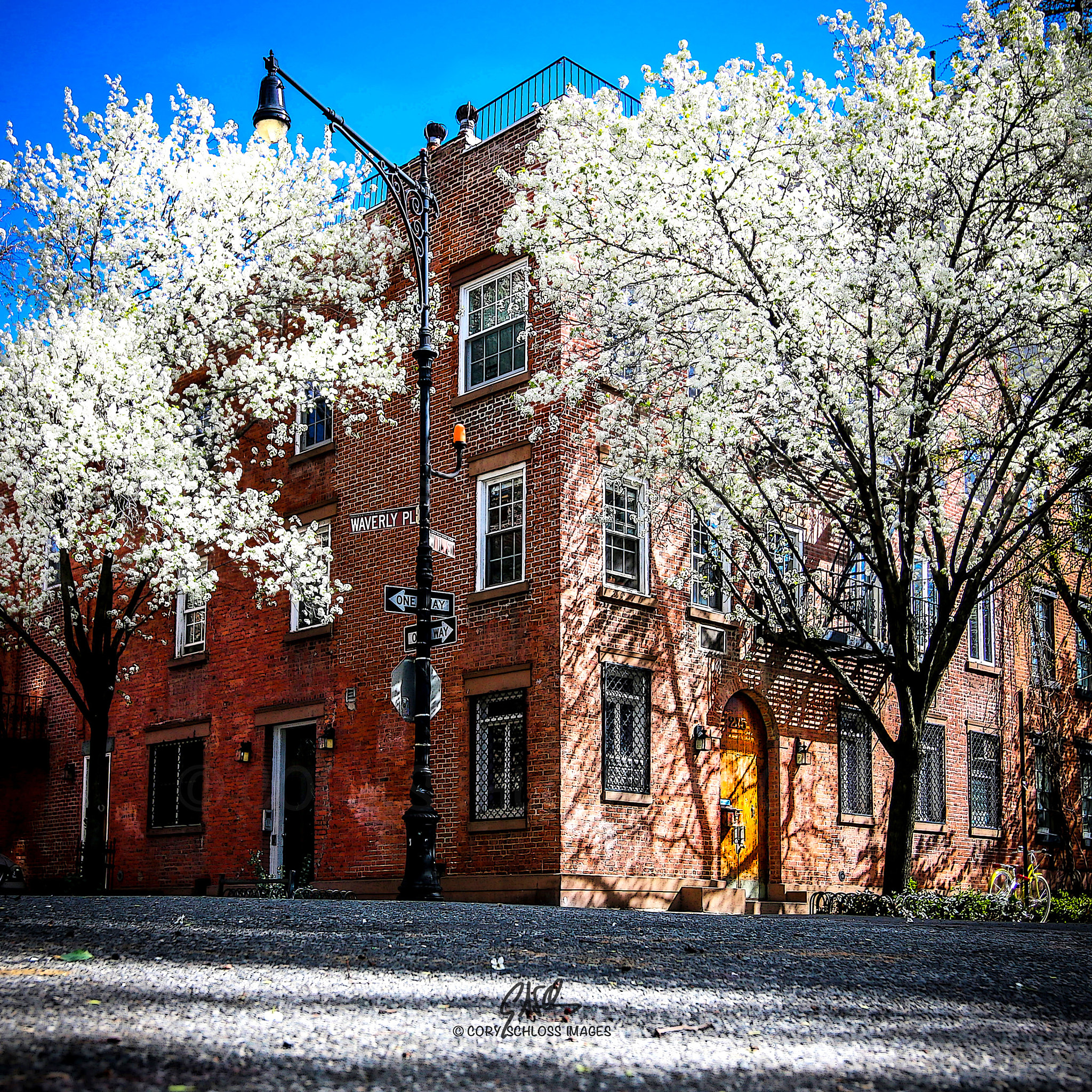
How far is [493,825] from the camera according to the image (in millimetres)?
17281

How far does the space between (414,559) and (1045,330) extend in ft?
33.5

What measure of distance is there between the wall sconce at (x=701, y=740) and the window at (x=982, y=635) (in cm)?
883

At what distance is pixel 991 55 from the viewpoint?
13.4 metres

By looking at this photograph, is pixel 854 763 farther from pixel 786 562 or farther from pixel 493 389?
pixel 493 389

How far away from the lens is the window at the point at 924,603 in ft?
73.4

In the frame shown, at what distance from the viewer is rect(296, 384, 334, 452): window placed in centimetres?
2202

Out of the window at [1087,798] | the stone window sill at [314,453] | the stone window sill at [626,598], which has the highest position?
the stone window sill at [314,453]

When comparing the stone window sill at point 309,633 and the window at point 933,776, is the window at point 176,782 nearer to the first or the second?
the stone window sill at point 309,633

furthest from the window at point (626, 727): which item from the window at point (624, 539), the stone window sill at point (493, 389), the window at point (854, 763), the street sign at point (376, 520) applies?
the window at point (854, 763)

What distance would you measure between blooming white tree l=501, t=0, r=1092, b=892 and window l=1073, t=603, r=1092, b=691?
14564 mm

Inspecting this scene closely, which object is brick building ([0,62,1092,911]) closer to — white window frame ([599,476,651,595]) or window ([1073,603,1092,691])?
white window frame ([599,476,651,595])

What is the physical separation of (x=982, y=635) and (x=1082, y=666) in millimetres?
5012

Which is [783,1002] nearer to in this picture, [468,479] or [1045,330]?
[1045,330]

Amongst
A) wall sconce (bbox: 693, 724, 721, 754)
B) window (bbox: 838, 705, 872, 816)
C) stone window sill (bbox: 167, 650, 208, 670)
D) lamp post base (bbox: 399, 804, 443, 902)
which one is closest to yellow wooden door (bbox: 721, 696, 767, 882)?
wall sconce (bbox: 693, 724, 721, 754)
